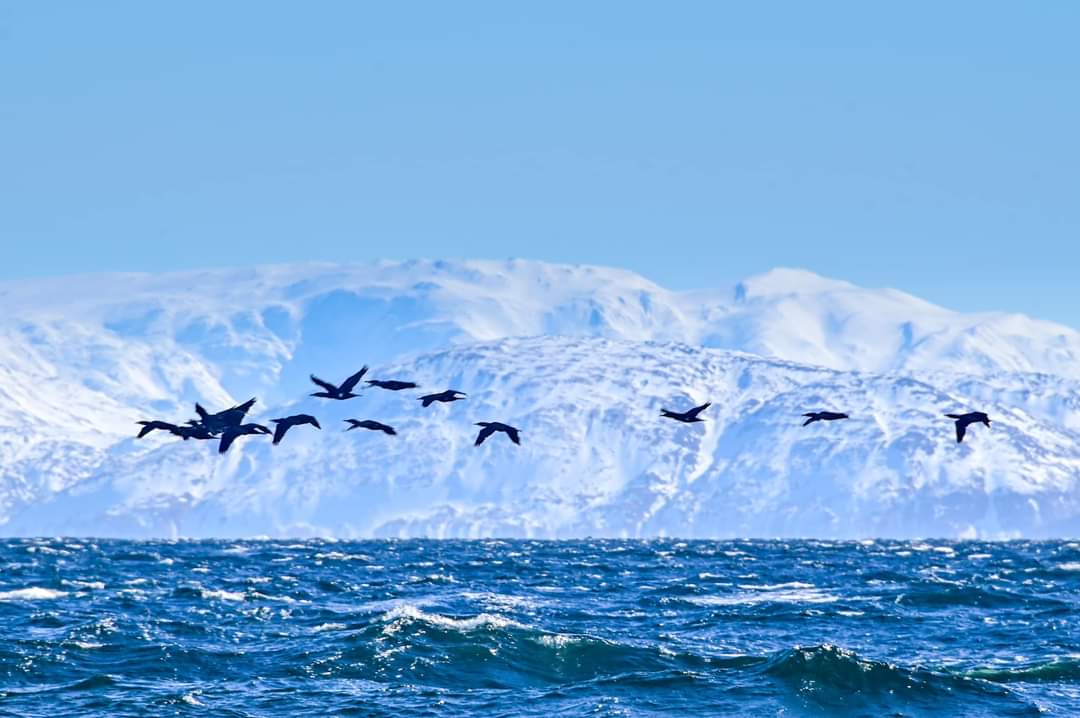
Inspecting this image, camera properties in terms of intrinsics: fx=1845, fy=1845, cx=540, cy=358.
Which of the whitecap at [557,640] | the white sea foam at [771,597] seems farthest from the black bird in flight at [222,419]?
the white sea foam at [771,597]

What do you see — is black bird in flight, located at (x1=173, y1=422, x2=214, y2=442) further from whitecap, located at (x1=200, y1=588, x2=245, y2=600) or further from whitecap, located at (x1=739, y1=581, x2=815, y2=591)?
whitecap, located at (x1=739, y1=581, x2=815, y2=591)

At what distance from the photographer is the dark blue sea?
55.5m

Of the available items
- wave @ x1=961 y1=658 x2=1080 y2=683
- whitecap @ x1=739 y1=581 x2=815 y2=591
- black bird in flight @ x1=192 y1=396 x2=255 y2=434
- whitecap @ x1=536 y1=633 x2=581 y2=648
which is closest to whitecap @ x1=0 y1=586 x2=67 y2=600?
whitecap @ x1=536 y1=633 x2=581 y2=648

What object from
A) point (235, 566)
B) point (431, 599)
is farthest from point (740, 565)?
point (431, 599)

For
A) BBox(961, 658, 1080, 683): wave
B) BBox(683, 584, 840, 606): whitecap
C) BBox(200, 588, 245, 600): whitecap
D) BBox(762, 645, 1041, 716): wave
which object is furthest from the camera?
BBox(683, 584, 840, 606): whitecap

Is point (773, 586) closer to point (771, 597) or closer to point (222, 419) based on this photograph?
point (771, 597)

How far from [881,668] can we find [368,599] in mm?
38792

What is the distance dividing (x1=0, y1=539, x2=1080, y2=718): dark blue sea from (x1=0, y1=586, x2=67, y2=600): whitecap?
1.51 feet

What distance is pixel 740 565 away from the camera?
518ft

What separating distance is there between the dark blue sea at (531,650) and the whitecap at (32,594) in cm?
46

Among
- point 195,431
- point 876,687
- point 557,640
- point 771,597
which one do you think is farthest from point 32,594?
point 876,687

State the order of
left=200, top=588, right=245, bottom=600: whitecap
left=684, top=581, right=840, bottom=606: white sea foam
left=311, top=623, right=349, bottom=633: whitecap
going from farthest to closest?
left=684, top=581, right=840, bottom=606: white sea foam
left=200, top=588, right=245, bottom=600: whitecap
left=311, top=623, right=349, bottom=633: whitecap

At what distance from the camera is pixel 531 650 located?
6556 cm

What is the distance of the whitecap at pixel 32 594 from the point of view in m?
93.6
